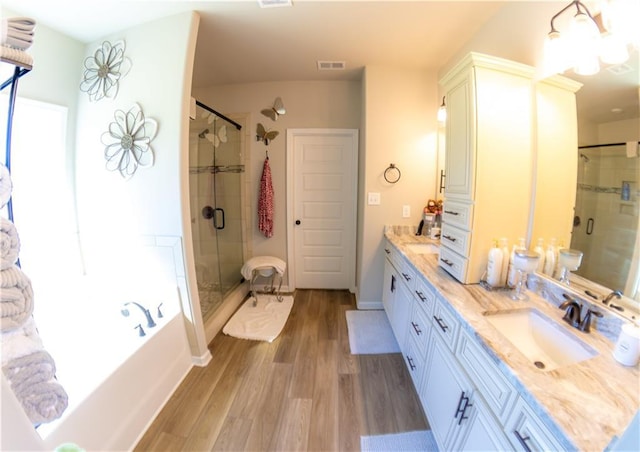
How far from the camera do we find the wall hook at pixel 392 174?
242cm

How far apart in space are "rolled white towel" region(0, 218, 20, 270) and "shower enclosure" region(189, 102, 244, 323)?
1.45m

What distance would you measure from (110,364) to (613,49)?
2844mm

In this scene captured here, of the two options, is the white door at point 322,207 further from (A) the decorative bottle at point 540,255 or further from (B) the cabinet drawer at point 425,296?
(A) the decorative bottle at point 540,255

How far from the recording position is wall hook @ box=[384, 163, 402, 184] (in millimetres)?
2420

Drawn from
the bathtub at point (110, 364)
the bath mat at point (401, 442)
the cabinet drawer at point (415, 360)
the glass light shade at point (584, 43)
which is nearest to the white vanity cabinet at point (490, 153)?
the glass light shade at point (584, 43)

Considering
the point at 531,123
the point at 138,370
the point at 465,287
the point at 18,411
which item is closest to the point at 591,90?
the point at 531,123

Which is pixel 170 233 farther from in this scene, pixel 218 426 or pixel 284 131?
pixel 284 131

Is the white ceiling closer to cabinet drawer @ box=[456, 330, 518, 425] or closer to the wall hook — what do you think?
the wall hook

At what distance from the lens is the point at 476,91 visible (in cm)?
124

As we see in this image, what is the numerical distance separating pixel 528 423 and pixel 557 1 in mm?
1894

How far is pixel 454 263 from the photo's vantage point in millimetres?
1451

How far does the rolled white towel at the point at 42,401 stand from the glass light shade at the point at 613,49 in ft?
7.97

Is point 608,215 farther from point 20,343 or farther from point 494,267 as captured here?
point 20,343

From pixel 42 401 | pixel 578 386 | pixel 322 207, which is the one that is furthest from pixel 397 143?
pixel 42 401
